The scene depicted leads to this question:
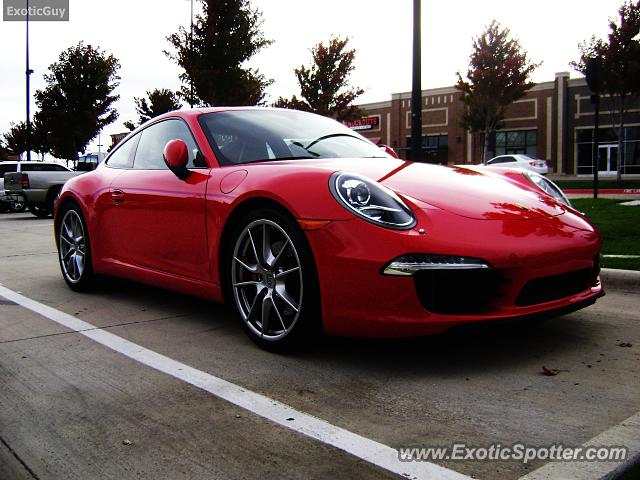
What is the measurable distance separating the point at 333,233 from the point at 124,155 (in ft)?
8.56

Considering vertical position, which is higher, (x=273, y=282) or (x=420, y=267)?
(x=420, y=267)

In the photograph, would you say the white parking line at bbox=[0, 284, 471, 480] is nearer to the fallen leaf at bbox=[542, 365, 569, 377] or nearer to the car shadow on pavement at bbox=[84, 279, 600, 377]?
the car shadow on pavement at bbox=[84, 279, 600, 377]

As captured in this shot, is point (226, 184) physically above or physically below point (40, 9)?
below

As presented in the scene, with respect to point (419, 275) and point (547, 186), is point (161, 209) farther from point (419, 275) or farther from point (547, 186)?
point (547, 186)

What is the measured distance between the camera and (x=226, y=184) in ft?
12.0

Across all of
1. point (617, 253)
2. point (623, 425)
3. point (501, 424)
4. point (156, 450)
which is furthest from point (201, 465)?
point (617, 253)

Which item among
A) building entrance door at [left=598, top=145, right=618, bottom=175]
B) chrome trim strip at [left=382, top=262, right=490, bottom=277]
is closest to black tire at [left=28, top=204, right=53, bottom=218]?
chrome trim strip at [left=382, top=262, right=490, bottom=277]

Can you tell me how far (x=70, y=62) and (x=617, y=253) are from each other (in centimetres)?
3489

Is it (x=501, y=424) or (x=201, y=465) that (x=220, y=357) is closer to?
(x=201, y=465)

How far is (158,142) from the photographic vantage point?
4.63 metres

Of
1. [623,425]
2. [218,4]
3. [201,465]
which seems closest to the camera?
[201,465]

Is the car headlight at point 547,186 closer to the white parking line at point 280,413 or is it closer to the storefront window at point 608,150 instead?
the white parking line at point 280,413

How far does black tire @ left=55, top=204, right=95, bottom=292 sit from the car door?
617mm

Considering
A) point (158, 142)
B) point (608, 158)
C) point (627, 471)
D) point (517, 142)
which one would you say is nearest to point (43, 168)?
point (158, 142)
